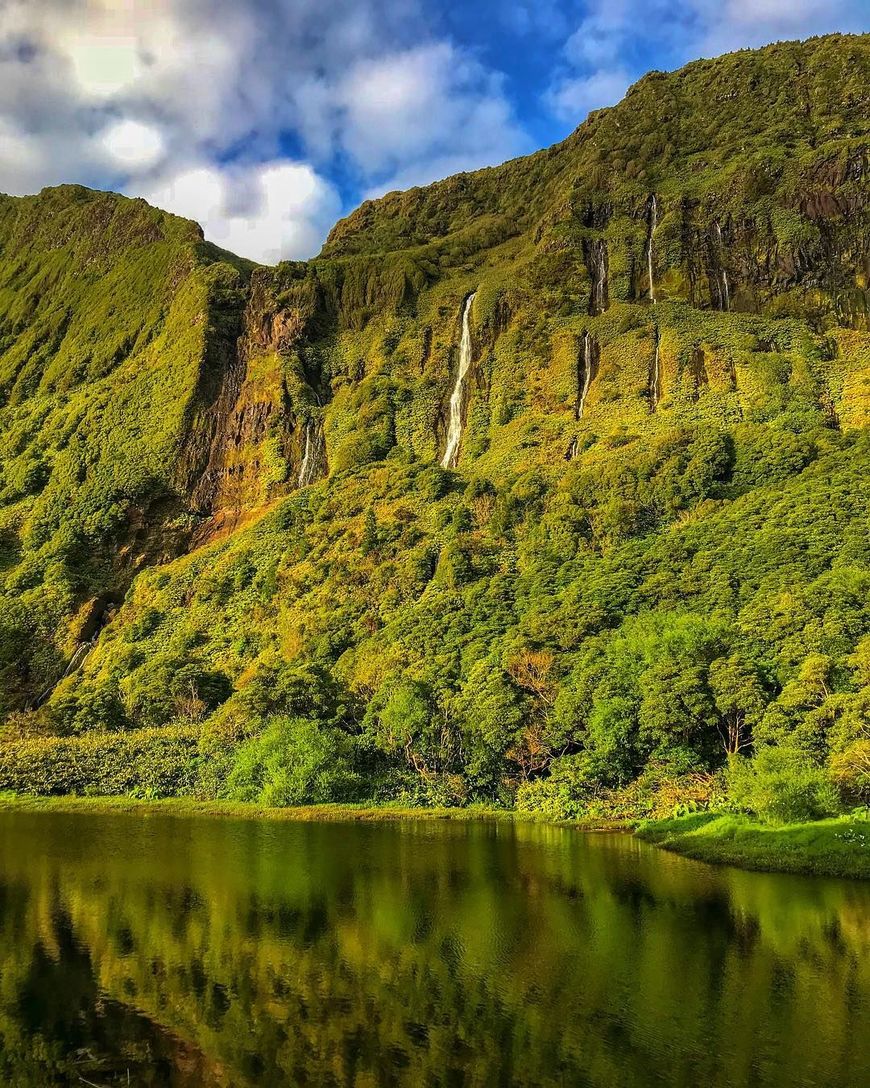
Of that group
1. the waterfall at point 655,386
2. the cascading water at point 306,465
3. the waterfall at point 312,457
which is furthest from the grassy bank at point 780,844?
the waterfall at point 312,457

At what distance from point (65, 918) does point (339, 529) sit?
73.7 metres

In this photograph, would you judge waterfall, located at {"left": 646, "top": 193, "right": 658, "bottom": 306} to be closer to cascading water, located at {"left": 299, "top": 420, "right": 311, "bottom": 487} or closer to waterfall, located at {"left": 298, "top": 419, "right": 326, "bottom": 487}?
waterfall, located at {"left": 298, "top": 419, "right": 326, "bottom": 487}

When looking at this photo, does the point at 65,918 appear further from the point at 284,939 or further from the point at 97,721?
the point at 97,721

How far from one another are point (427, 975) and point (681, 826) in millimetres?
28301

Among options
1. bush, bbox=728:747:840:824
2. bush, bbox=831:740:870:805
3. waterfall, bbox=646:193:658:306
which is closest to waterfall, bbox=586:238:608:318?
waterfall, bbox=646:193:658:306

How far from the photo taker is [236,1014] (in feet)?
55.1

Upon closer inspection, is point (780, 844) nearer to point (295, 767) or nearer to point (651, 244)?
point (295, 767)

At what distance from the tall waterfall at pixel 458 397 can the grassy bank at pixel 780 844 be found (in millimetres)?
73022

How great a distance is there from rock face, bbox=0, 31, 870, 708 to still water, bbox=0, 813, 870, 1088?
7012 centimetres

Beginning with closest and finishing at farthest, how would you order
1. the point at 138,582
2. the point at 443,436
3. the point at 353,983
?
the point at 353,983, the point at 138,582, the point at 443,436

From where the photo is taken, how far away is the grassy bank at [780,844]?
109 ft

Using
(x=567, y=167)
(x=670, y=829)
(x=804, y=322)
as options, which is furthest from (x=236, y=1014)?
(x=567, y=167)

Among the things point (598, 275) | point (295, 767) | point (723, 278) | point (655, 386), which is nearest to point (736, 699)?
point (295, 767)

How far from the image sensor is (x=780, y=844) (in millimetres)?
36000
